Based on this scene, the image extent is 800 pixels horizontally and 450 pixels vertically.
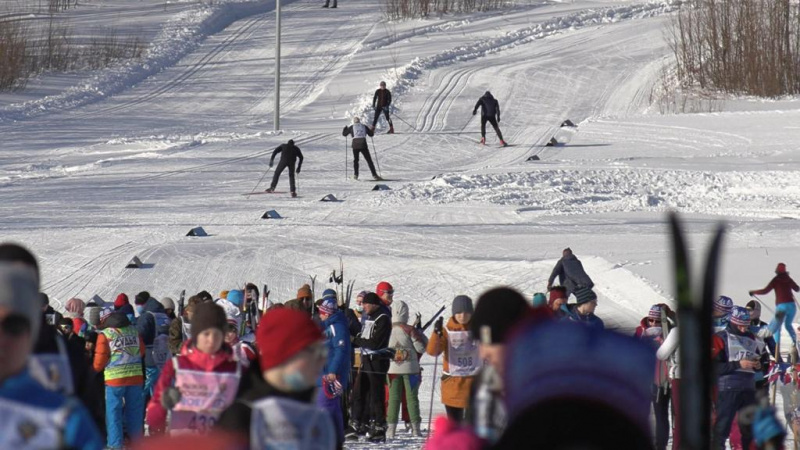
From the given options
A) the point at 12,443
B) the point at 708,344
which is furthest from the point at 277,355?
the point at 708,344

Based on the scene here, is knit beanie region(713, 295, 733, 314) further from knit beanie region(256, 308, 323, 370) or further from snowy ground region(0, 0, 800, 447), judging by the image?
knit beanie region(256, 308, 323, 370)

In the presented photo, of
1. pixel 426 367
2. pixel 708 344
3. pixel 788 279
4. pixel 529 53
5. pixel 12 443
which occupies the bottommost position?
pixel 426 367

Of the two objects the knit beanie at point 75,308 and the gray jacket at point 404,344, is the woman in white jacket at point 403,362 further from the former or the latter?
the knit beanie at point 75,308

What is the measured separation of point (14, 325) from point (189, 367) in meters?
2.72

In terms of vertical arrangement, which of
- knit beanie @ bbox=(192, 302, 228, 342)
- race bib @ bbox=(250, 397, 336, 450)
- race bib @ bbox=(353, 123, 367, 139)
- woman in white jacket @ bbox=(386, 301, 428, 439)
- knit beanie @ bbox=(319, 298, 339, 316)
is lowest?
woman in white jacket @ bbox=(386, 301, 428, 439)

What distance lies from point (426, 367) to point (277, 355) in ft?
34.4

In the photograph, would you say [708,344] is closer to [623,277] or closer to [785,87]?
[623,277]

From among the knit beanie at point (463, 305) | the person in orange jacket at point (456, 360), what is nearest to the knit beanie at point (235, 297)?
the person in orange jacket at point (456, 360)

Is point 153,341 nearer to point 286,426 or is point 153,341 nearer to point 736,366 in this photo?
point 736,366

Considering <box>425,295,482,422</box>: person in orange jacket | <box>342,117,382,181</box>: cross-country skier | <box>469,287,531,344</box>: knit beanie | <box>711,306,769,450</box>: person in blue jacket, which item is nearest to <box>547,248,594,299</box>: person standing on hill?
<box>425,295,482,422</box>: person in orange jacket

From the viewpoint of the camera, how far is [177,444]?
1.98 metres

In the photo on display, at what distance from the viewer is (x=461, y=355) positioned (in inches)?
355

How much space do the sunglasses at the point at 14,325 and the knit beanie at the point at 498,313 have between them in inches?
34.9

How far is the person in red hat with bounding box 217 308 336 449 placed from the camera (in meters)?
2.83
